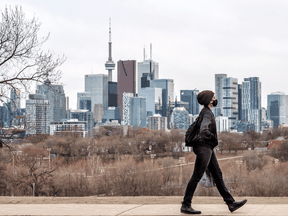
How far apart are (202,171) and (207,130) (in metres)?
0.74

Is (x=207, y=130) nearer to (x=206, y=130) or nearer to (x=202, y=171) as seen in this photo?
(x=206, y=130)

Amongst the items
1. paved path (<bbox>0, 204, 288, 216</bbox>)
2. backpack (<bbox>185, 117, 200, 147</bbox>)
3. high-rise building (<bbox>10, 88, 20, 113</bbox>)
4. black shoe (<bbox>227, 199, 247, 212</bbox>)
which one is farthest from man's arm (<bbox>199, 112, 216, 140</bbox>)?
high-rise building (<bbox>10, 88, 20, 113</bbox>)

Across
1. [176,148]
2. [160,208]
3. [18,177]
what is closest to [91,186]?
[18,177]

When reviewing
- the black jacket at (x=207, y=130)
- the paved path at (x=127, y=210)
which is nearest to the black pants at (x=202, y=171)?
the black jacket at (x=207, y=130)

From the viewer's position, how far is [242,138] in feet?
415

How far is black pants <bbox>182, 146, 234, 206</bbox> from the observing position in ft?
25.2

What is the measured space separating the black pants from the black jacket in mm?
110

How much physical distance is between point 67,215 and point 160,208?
1847mm

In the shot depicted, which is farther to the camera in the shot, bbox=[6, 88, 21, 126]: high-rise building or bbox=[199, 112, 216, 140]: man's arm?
bbox=[6, 88, 21, 126]: high-rise building

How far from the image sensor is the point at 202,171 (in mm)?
7672

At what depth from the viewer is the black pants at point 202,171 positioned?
7668mm

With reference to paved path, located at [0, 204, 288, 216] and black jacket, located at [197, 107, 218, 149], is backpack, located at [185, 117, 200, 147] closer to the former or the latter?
black jacket, located at [197, 107, 218, 149]

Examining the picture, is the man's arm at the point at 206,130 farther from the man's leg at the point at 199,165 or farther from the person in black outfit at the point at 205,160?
the man's leg at the point at 199,165

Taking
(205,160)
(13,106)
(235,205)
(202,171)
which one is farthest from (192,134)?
(13,106)
